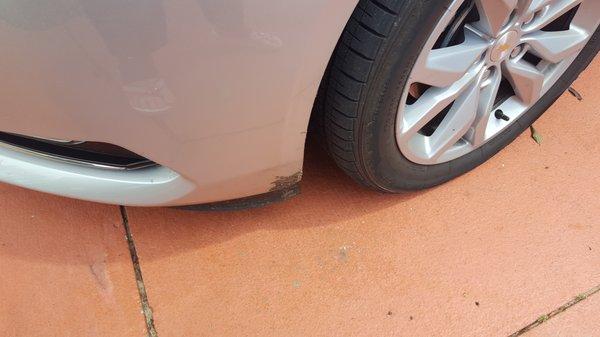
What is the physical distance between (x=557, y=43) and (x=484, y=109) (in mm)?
293

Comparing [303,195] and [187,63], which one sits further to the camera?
[303,195]

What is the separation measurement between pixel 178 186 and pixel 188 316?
0.42 m

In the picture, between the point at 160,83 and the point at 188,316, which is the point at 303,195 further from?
the point at 160,83

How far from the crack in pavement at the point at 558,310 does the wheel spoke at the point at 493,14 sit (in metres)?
0.80

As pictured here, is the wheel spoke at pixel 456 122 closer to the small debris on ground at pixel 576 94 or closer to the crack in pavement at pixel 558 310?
the crack in pavement at pixel 558 310

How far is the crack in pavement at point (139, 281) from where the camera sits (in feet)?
5.17

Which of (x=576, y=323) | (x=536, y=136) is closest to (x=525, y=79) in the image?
(x=536, y=136)

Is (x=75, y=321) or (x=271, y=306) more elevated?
(x=271, y=306)

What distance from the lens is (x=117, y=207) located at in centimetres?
180

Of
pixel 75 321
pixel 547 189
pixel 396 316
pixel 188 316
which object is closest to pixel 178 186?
pixel 188 316

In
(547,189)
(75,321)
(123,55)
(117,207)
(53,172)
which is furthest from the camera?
(547,189)

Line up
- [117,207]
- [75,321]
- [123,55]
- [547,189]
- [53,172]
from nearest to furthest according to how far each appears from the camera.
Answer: [123,55], [53,172], [75,321], [117,207], [547,189]

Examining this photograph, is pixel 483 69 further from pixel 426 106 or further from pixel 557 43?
pixel 557 43

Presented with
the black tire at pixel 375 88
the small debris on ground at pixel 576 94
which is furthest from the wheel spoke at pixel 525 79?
the small debris on ground at pixel 576 94
